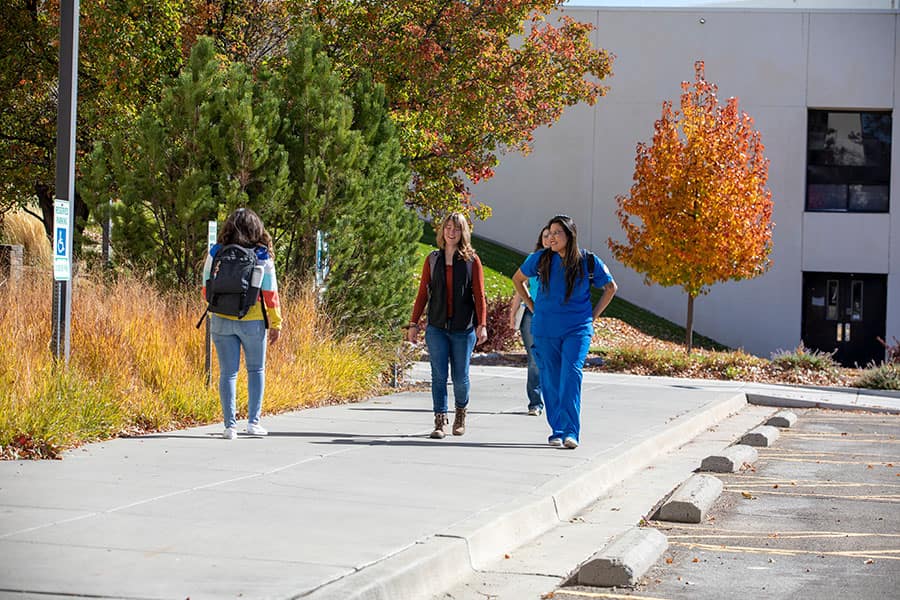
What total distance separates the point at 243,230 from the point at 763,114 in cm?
2897

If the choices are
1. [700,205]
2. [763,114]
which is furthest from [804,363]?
[763,114]

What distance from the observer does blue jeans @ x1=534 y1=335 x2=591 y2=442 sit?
34.3ft

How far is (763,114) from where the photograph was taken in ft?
121

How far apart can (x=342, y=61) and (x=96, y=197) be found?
16.3ft

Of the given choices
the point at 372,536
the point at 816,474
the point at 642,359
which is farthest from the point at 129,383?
the point at 642,359

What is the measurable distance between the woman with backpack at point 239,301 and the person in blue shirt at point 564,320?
214 cm

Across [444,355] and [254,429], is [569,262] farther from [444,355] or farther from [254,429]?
[254,429]

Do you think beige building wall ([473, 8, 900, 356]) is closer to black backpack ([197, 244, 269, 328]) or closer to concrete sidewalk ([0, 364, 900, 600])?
concrete sidewalk ([0, 364, 900, 600])

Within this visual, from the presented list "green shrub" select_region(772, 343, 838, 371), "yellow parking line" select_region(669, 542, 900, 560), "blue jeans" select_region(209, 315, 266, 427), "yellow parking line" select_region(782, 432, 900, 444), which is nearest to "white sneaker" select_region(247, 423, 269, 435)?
"blue jeans" select_region(209, 315, 266, 427)

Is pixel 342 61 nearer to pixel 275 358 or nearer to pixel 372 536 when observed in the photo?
pixel 275 358

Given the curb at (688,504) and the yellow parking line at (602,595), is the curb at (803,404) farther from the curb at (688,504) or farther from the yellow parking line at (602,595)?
the yellow parking line at (602,595)

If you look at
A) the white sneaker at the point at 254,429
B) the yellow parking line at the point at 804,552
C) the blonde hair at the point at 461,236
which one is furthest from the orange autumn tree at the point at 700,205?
the yellow parking line at the point at 804,552

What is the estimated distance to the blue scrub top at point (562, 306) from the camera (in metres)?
10.5

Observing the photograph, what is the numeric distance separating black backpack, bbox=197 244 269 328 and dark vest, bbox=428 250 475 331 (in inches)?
62.2
